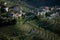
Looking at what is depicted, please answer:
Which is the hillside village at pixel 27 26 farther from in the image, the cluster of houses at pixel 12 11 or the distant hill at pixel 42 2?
the distant hill at pixel 42 2

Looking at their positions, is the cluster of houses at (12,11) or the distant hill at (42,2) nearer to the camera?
the cluster of houses at (12,11)

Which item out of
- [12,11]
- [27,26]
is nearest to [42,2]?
[12,11]

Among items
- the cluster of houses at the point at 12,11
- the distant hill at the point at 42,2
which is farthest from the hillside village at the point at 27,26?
the distant hill at the point at 42,2

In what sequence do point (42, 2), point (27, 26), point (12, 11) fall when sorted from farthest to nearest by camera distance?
point (42, 2) < point (12, 11) < point (27, 26)

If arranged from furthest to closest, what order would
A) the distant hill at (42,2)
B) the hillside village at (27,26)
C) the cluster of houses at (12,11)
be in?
the distant hill at (42,2), the cluster of houses at (12,11), the hillside village at (27,26)

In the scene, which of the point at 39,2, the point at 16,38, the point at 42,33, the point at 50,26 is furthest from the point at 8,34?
the point at 39,2

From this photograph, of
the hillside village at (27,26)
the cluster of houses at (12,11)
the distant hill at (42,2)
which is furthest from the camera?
the distant hill at (42,2)

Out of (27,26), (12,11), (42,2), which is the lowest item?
(27,26)

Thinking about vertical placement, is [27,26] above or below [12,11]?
below

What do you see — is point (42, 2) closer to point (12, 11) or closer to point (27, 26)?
point (12, 11)

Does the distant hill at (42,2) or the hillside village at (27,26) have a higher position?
the distant hill at (42,2)
